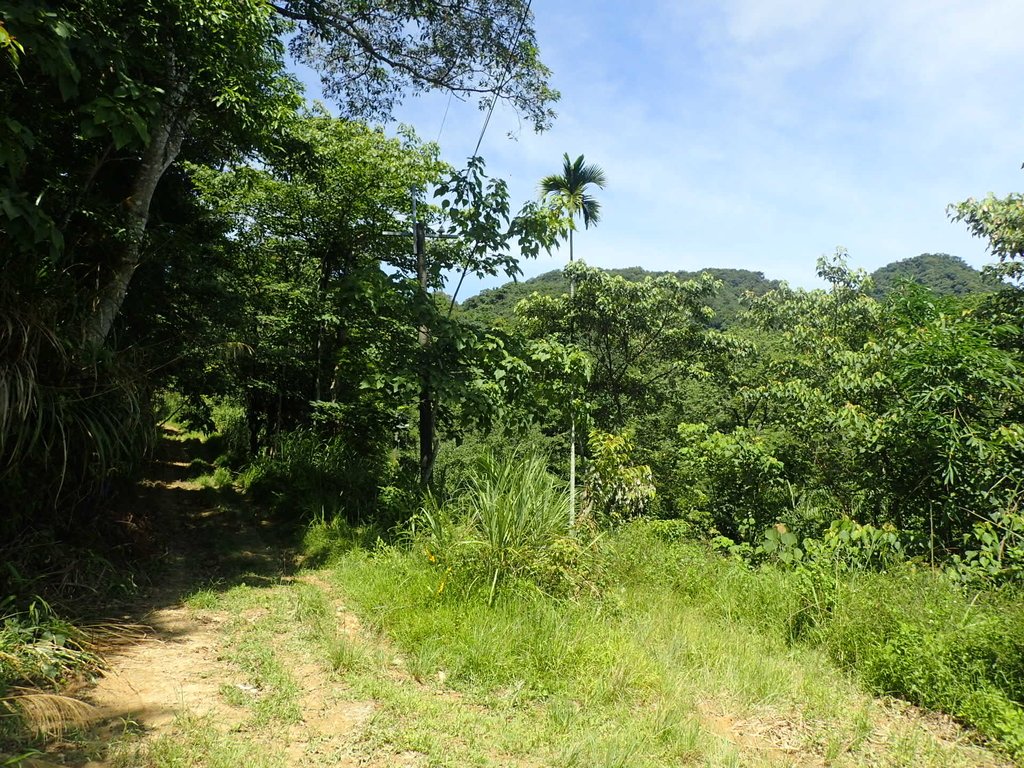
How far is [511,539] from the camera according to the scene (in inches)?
190

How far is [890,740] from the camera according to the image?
3299 millimetres

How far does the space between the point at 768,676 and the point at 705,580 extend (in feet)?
5.61

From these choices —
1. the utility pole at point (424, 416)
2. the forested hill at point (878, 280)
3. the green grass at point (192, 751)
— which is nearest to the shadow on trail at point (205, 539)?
the utility pole at point (424, 416)

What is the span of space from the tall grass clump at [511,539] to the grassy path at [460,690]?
26cm

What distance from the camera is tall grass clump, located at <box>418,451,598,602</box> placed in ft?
15.4

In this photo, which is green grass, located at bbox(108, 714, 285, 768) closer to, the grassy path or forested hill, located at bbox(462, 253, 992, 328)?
the grassy path

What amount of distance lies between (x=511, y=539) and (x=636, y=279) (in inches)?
425

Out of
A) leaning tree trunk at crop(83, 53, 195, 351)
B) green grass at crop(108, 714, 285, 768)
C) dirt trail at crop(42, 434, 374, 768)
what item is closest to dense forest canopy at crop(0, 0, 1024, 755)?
leaning tree trunk at crop(83, 53, 195, 351)

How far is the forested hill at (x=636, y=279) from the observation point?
14.6m

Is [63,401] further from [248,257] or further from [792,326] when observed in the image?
[792,326]

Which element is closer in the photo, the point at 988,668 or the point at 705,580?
the point at 988,668

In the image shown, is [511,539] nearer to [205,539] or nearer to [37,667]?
[37,667]

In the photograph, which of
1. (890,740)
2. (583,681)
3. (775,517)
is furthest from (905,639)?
(775,517)

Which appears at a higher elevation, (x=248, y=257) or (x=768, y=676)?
(x=248, y=257)
